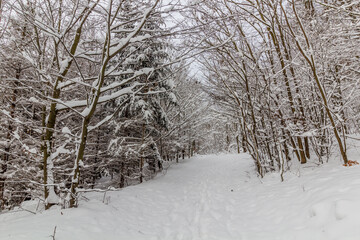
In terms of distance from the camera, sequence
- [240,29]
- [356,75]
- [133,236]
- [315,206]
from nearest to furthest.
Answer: [315,206] → [133,236] → [356,75] → [240,29]

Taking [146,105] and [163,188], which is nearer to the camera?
[163,188]

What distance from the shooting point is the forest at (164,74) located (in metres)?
3.71

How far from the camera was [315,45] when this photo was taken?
16.2 ft

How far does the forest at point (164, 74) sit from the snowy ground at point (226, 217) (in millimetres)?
578

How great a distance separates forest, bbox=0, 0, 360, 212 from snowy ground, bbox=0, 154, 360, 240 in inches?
22.7

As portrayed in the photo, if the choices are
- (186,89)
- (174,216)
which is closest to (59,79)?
(174,216)

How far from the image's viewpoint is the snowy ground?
8.21ft

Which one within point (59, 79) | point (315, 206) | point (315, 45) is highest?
point (315, 45)

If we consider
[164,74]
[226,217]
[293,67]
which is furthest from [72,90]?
[293,67]

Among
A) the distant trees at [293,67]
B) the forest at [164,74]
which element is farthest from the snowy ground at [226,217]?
the distant trees at [293,67]

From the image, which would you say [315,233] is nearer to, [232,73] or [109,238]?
[109,238]

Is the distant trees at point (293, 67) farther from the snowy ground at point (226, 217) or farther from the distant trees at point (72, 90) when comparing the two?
the distant trees at point (72, 90)

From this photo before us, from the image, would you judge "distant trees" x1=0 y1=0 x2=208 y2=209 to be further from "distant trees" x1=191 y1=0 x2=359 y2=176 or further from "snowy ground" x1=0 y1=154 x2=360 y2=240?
"distant trees" x1=191 y1=0 x2=359 y2=176

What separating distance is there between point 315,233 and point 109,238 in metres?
2.96
